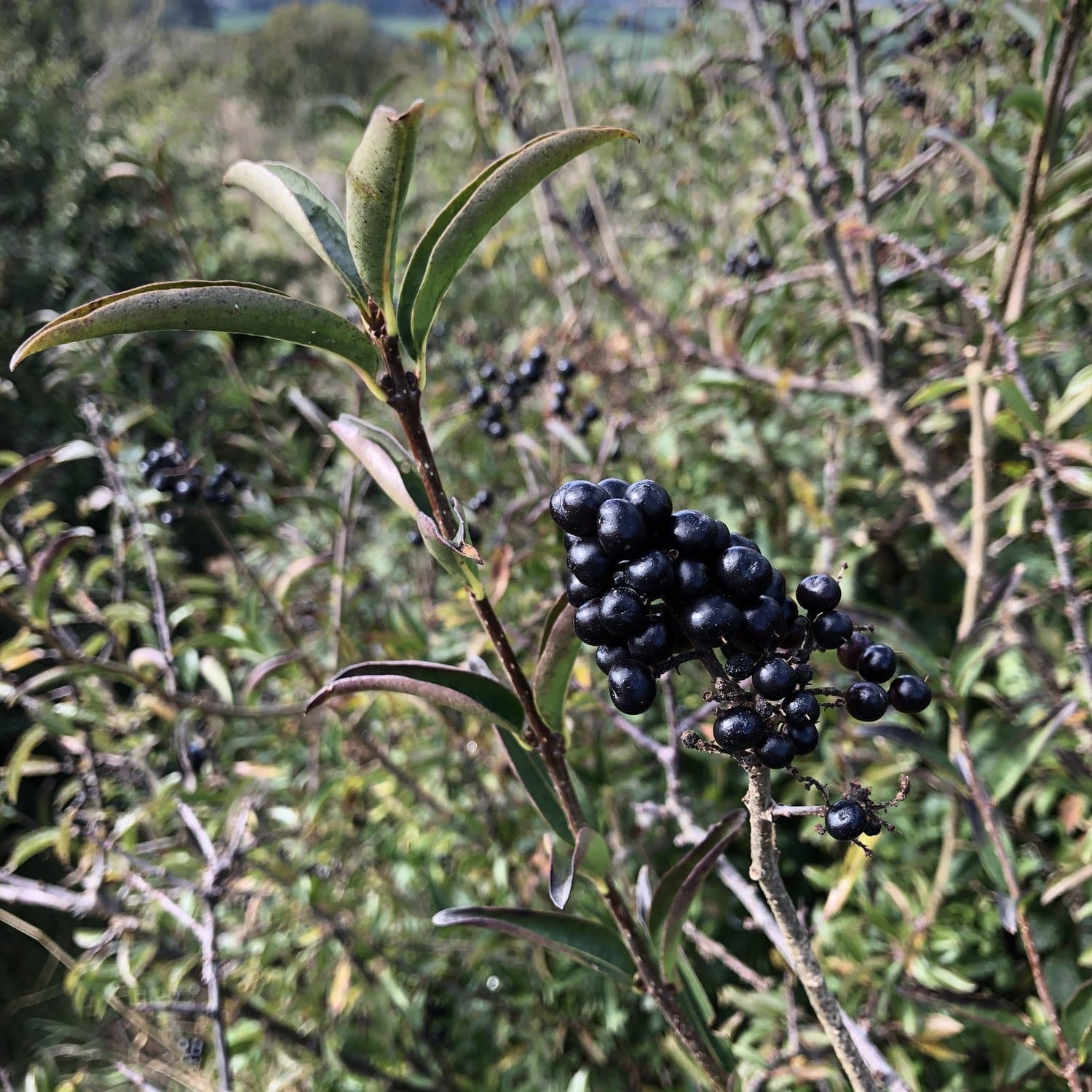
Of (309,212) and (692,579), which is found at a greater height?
(309,212)

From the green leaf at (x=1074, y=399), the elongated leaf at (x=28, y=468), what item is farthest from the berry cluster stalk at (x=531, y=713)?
the elongated leaf at (x=28, y=468)

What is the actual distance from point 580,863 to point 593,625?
1.09ft

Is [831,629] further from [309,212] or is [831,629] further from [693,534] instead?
[309,212]

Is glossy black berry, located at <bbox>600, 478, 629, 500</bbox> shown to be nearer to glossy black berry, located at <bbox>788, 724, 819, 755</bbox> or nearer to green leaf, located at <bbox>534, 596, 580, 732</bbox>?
green leaf, located at <bbox>534, 596, 580, 732</bbox>

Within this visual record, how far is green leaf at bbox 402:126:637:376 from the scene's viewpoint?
2.39 feet

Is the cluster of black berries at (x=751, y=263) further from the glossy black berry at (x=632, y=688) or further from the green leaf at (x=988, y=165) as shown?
the glossy black berry at (x=632, y=688)

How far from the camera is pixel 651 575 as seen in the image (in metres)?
0.64

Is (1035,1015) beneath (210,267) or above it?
beneath

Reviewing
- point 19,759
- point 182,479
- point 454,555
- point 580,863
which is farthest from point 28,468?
point 580,863

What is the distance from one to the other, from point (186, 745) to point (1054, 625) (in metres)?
2.64

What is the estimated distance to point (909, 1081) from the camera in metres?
1.59

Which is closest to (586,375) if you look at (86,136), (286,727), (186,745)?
(286,727)

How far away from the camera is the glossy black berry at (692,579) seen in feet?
2.16

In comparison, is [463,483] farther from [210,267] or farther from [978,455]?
[210,267]
